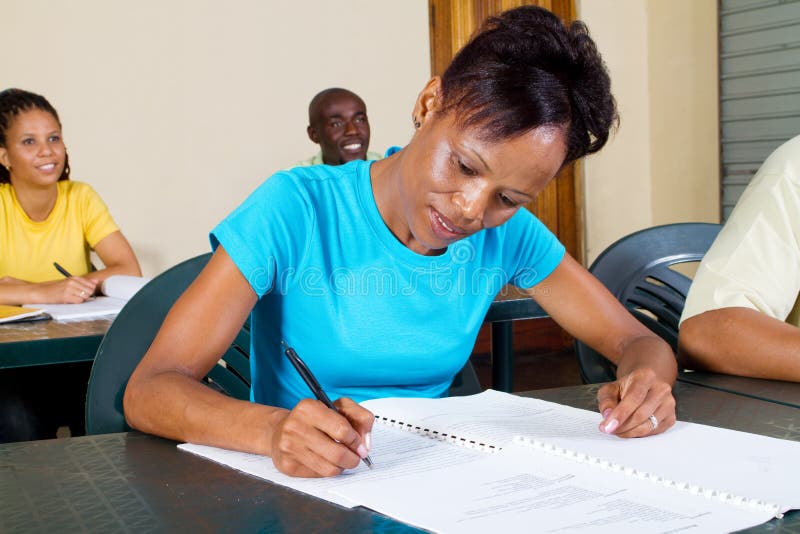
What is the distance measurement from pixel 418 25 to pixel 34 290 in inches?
117

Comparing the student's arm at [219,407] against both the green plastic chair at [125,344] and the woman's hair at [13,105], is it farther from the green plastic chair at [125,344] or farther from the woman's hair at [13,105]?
the woman's hair at [13,105]

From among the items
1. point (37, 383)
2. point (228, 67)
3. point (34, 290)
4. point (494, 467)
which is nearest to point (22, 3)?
point (228, 67)

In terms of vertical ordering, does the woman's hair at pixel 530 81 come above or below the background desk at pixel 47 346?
above

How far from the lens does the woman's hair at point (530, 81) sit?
1.28 meters

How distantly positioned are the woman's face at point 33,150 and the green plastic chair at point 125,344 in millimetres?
2264

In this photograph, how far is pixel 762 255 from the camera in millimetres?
1619

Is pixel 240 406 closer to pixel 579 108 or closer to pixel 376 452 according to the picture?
pixel 376 452

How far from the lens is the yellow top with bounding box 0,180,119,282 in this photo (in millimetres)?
3473

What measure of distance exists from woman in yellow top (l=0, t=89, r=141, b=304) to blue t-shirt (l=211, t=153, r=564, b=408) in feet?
6.92

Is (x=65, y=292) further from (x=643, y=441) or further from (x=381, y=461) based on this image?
(x=643, y=441)

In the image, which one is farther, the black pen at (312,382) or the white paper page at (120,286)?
the white paper page at (120,286)

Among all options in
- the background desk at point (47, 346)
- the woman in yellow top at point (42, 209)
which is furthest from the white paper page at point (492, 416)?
the woman in yellow top at point (42, 209)

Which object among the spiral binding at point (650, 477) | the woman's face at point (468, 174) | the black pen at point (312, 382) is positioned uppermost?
the woman's face at point (468, 174)

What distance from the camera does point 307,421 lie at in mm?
1004
